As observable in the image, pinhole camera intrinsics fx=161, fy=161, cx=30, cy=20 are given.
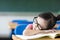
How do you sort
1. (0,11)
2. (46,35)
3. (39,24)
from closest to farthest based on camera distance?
(46,35) → (39,24) → (0,11)

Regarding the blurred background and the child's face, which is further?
the blurred background

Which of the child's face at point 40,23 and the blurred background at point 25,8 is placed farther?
the blurred background at point 25,8

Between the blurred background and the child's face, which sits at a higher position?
the blurred background

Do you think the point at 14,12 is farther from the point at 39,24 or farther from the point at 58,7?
the point at 39,24

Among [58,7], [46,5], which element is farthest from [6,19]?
[58,7]

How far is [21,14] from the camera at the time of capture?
14.8ft

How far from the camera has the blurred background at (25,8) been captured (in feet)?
14.7

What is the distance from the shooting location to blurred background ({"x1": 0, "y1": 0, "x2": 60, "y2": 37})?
4.47 m

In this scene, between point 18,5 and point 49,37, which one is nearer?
point 49,37

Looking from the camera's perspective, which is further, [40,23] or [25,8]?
[25,8]

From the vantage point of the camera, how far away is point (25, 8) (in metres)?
4.52

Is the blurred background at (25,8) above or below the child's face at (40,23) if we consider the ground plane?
above

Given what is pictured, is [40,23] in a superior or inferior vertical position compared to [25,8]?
inferior

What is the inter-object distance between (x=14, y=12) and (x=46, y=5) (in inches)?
36.3
